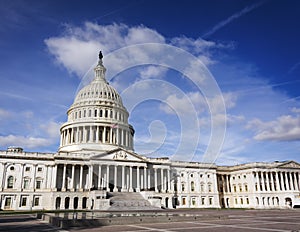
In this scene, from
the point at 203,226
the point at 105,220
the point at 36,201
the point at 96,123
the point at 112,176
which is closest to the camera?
the point at 203,226

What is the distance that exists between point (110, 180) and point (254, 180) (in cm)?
4762

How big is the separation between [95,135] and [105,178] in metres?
20.0

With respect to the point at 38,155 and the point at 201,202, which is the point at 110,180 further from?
the point at 201,202

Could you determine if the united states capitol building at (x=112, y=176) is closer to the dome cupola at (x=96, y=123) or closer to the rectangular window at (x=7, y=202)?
the dome cupola at (x=96, y=123)

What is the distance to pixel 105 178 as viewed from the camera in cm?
7300

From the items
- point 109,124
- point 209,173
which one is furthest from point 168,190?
point 109,124

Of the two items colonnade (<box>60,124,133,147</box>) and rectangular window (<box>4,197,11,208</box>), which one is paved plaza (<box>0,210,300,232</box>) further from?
colonnade (<box>60,124,133,147</box>)

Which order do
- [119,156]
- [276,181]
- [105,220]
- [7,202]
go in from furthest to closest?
[276,181], [119,156], [7,202], [105,220]

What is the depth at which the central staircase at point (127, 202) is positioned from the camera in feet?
190

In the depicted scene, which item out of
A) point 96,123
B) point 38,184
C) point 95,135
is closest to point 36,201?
point 38,184

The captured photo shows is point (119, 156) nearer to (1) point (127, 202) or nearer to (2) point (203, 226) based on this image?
(1) point (127, 202)

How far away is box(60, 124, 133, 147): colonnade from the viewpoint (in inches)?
3484

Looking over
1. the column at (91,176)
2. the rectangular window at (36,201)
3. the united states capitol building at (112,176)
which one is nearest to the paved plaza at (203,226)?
the united states capitol building at (112,176)

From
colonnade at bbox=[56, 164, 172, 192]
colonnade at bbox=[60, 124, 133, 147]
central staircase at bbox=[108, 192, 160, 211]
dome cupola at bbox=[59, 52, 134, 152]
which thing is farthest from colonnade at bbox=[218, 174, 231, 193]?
central staircase at bbox=[108, 192, 160, 211]
